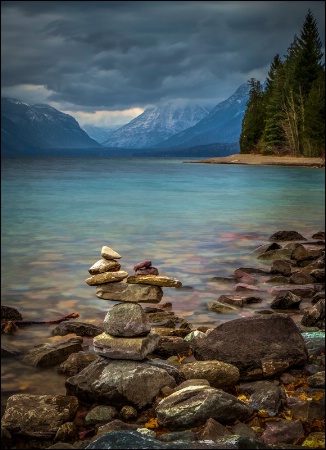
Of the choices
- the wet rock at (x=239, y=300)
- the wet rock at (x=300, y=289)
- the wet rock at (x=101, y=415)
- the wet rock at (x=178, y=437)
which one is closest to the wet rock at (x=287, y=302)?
the wet rock at (x=239, y=300)

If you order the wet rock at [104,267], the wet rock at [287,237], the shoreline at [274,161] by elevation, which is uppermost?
the shoreline at [274,161]

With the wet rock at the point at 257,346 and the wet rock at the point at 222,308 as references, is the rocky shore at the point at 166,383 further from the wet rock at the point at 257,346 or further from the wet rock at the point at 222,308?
the wet rock at the point at 222,308

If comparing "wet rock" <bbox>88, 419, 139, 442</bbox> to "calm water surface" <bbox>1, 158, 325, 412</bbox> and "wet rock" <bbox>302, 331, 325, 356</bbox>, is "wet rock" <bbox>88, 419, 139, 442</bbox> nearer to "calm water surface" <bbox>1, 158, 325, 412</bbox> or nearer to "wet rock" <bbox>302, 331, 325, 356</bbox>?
"calm water surface" <bbox>1, 158, 325, 412</bbox>

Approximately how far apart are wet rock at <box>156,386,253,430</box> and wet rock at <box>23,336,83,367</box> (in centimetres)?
275

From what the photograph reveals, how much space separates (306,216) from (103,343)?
26846 millimetres

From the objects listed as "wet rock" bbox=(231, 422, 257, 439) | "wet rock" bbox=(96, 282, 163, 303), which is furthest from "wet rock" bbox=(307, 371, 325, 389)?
"wet rock" bbox=(96, 282, 163, 303)

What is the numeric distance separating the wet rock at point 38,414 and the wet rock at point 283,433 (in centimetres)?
228

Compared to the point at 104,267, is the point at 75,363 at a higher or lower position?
lower

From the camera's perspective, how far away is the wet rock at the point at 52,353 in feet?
29.7

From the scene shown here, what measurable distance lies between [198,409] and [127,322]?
200cm

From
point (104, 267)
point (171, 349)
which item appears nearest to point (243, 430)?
point (171, 349)

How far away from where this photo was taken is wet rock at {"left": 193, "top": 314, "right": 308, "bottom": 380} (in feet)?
27.1

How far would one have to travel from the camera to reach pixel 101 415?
722 centimetres

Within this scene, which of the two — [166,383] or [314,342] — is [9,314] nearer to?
[166,383]
